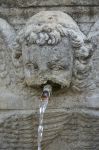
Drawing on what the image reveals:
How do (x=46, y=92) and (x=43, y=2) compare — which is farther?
(x=43, y=2)

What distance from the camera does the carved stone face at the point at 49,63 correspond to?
12.0 feet

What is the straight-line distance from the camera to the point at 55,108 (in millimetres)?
3805

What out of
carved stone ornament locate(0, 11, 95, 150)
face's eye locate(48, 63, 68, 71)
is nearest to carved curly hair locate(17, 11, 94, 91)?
carved stone ornament locate(0, 11, 95, 150)

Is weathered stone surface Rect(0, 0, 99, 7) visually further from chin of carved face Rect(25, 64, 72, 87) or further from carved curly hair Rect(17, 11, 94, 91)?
chin of carved face Rect(25, 64, 72, 87)

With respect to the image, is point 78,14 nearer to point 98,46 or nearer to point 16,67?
point 98,46

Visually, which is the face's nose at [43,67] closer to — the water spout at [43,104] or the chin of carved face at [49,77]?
the chin of carved face at [49,77]

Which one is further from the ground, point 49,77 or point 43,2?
point 43,2

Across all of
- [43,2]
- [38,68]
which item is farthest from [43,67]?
[43,2]

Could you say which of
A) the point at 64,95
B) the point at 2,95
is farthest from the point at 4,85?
the point at 64,95

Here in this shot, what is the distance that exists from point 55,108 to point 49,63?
0.32 metres

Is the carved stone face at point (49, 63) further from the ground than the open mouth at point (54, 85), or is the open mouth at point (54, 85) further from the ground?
the carved stone face at point (49, 63)

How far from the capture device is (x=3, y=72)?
3.86m

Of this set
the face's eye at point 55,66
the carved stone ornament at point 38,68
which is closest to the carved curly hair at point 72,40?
the carved stone ornament at point 38,68

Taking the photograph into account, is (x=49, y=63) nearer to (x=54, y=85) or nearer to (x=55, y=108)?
(x=54, y=85)
